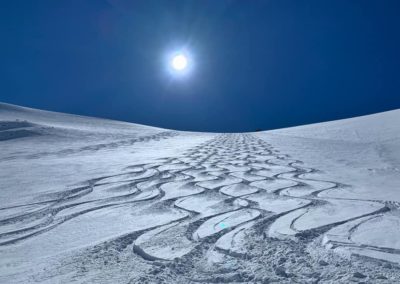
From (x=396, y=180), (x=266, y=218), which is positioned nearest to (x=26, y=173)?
(x=266, y=218)

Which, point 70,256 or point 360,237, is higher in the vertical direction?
point 360,237

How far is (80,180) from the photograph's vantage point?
139 inches

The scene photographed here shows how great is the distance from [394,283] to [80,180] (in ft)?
10.3

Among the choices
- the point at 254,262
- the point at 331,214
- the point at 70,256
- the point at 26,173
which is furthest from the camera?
the point at 26,173

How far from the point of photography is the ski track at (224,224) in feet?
4.30

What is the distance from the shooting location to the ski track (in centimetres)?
131

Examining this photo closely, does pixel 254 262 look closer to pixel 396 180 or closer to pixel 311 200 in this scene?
pixel 311 200

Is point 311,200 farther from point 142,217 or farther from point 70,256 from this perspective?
point 70,256

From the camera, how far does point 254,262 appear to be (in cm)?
134

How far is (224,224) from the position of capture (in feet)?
5.95

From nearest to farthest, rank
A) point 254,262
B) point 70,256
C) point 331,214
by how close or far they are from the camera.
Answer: point 254,262
point 70,256
point 331,214

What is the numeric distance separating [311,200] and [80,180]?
8.04ft

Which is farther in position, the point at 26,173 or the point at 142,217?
the point at 26,173

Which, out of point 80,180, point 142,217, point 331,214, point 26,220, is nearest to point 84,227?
point 142,217
